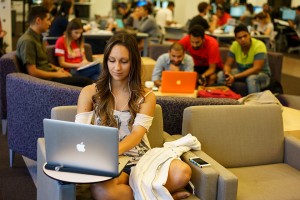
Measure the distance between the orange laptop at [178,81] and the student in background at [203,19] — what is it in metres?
4.21

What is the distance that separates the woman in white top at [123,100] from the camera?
9.52 ft

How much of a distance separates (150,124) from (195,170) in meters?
0.38

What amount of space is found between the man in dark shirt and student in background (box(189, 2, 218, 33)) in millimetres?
4023

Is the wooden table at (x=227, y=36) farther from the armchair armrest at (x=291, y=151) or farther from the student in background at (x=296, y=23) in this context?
the armchair armrest at (x=291, y=151)

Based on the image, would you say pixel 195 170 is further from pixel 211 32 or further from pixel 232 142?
pixel 211 32

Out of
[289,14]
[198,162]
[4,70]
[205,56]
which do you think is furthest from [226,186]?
[289,14]

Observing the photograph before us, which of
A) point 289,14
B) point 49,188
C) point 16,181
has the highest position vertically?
point 289,14

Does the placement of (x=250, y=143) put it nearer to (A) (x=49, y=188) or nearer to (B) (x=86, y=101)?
(B) (x=86, y=101)

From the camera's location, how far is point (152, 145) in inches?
127

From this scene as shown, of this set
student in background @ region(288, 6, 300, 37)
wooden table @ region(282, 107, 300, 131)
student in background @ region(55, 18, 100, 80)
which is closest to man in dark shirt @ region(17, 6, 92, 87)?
student in background @ region(55, 18, 100, 80)

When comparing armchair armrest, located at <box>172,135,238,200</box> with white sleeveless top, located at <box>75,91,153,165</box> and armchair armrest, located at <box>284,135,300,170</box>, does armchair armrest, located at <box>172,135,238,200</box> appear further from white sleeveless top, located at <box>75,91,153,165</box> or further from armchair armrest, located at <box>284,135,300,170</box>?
armchair armrest, located at <box>284,135,300,170</box>

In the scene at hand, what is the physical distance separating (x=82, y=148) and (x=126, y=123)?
0.55m

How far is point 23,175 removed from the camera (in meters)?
4.16

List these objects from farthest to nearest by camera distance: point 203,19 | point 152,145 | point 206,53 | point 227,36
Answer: point 227,36, point 203,19, point 206,53, point 152,145
